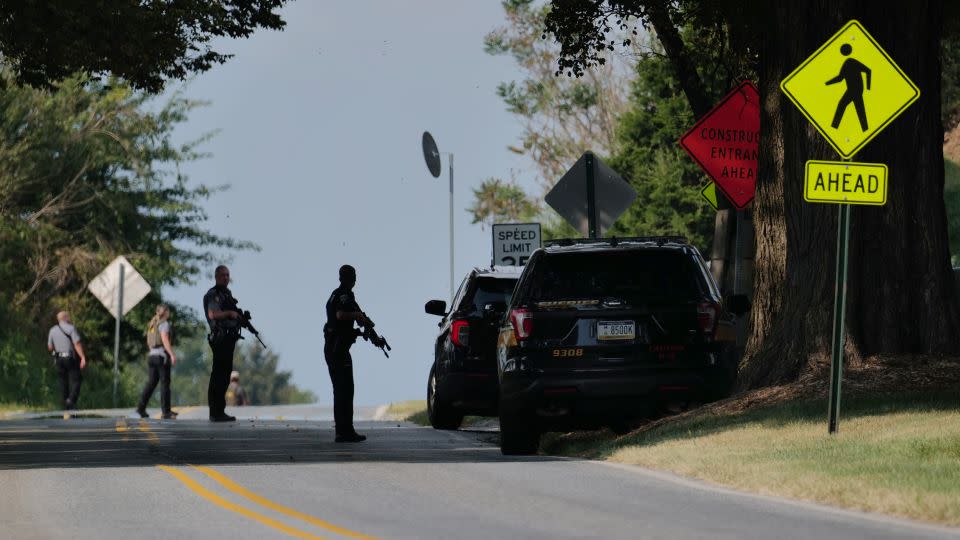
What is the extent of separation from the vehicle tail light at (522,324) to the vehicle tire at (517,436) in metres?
0.83

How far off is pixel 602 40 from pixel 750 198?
4.92 metres

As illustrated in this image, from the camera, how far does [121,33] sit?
24.3 m

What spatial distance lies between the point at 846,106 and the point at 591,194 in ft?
24.2

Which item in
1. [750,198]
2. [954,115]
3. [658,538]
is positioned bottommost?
[658,538]

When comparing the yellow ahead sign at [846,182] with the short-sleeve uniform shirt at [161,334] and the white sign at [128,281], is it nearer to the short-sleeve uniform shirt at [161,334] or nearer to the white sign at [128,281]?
the short-sleeve uniform shirt at [161,334]

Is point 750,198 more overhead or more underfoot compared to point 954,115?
more underfoot

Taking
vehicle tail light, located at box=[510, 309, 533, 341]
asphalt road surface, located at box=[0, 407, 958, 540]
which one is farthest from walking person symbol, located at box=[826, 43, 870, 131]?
asphalt road surface, located at box=[0, 407, 958, 540]

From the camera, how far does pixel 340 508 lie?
42.9ft

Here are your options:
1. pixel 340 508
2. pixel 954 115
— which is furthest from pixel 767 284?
pixel 954 115

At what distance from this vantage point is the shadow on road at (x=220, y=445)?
18.1m

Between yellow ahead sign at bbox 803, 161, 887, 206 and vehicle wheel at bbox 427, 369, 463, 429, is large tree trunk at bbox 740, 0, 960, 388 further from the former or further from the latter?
vehicle wheel at bbox 427, 369, 463, 429

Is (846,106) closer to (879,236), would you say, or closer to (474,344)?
(879,236)

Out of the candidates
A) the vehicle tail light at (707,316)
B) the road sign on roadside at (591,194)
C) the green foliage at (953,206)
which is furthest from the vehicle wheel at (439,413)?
the green foliage at (953,206)

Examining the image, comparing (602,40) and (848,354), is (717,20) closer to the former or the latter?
(602,40)
